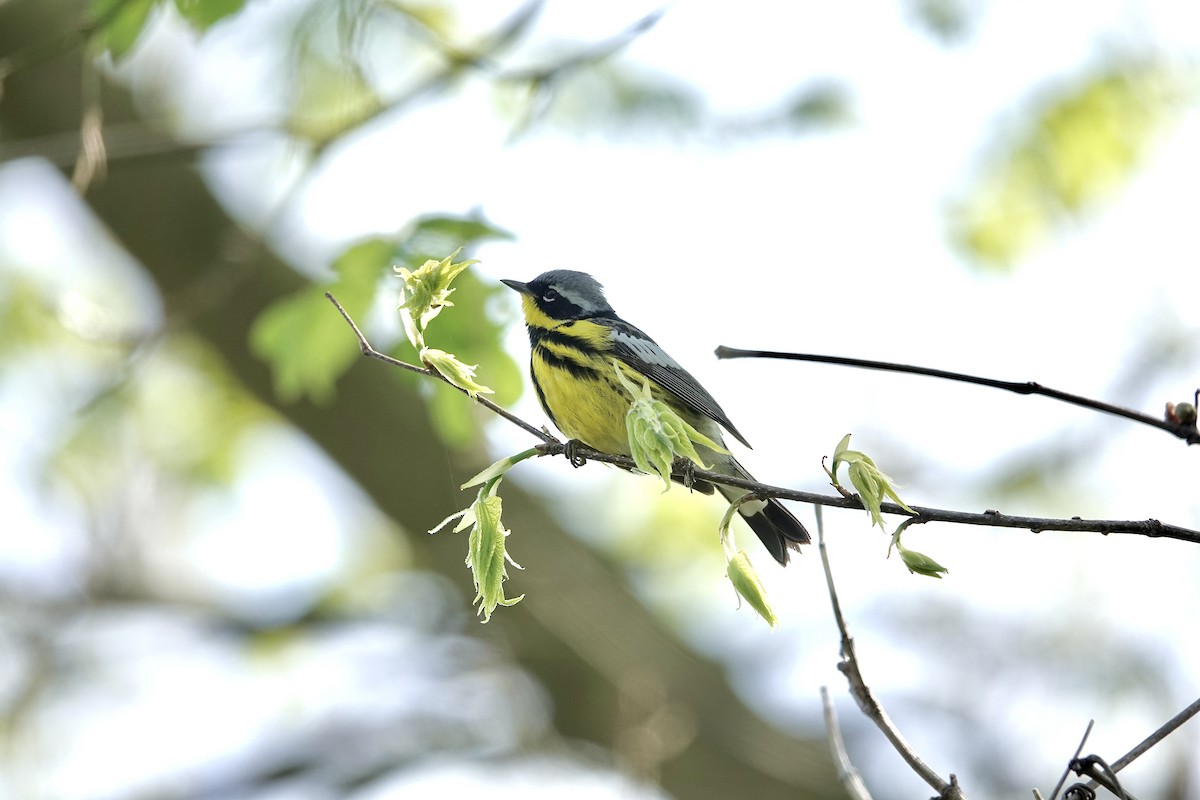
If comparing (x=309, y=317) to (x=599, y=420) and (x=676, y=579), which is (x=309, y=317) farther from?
(x=676, y=579)

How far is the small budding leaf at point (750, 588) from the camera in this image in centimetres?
185

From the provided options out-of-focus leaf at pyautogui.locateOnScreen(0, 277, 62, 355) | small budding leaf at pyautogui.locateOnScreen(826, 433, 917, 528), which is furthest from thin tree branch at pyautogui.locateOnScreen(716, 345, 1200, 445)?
out-of-focus leaf at pyautogui.locateOnScreen(0, 277, 62, 355)

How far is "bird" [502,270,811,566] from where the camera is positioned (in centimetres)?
380

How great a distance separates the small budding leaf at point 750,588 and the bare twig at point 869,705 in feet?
0.34

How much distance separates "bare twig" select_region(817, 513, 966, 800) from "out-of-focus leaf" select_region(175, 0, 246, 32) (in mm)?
2132

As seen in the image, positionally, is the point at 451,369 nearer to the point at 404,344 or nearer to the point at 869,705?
the point at 869,705

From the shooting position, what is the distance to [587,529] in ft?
21.3

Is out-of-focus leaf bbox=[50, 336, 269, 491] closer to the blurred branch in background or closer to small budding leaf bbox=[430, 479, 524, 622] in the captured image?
the blurred branch in background

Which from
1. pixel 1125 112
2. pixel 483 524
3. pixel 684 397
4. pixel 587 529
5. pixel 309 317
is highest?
pixel 1125 112

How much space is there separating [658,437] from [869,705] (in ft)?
1.72

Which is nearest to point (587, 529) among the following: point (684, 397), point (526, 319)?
point (526, 319)

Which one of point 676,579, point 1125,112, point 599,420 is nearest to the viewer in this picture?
point 599,420

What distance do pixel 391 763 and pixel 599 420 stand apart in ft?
10.0

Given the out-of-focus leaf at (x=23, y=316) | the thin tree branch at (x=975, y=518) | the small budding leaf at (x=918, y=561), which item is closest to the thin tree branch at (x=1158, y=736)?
the thin tree branch at (x=975, y=518)
